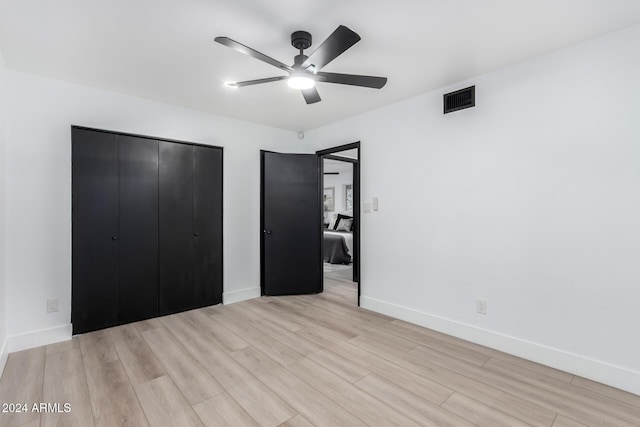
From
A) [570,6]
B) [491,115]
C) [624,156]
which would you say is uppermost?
[570,6]

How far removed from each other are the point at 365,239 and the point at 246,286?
179 centimetres

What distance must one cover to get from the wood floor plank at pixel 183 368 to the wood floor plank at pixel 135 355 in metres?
0.05

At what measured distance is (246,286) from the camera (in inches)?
162

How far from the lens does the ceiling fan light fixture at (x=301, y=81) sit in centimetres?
212

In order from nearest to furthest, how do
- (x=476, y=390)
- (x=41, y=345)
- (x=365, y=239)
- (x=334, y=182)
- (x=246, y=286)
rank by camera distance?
(x=476, y=390) < (x=41, y=345) < (x=365, y=239) < (x=246, y=286) < (x=334, y=182)

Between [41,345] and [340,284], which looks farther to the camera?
[340,284]

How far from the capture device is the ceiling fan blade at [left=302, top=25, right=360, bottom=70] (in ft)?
5.42

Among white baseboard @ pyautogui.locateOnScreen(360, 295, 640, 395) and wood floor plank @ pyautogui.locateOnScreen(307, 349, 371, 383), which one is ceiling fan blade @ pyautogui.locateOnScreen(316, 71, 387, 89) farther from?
white baseboard @ pyautogui.locateOnScreen(360, 295, 640, 395)

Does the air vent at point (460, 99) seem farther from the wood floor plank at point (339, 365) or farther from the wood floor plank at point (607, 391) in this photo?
the wood floor plank at point (339, 365)

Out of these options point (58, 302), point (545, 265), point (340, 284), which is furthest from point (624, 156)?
point (58, 302)

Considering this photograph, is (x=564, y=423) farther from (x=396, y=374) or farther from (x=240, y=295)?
(x=240, y=295)

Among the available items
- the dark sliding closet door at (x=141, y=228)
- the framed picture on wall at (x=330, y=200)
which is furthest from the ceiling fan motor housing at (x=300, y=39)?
the framed picture on wall at (x=330, y=200)

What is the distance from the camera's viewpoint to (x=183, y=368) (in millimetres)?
2281

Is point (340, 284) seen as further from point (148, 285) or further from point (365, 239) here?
point (148, 285)
